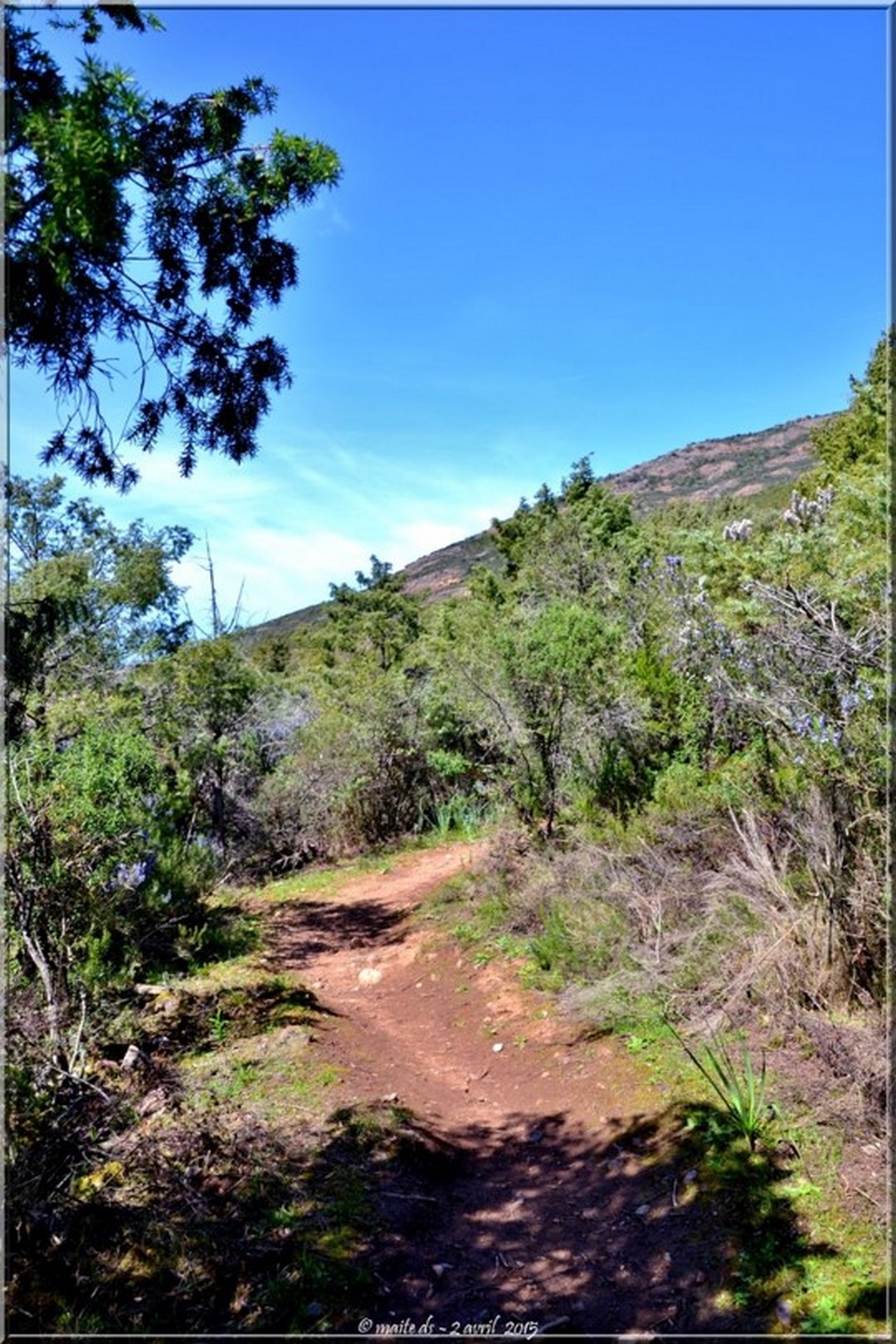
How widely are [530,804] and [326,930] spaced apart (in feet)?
9.41

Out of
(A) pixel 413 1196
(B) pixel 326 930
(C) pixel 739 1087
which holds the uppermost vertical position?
(C) pixel 739 1087

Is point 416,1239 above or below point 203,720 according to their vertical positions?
below

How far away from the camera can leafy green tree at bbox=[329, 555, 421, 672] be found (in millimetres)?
23500

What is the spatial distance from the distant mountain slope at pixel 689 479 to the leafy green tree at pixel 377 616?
67.4 feet

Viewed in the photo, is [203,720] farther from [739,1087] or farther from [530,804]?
[739,1087]

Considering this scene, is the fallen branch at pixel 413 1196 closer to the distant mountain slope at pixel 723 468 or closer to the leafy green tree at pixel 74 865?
the leafy green tree at pixel 74 865

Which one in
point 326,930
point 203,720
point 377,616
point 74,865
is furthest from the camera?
point 377,616

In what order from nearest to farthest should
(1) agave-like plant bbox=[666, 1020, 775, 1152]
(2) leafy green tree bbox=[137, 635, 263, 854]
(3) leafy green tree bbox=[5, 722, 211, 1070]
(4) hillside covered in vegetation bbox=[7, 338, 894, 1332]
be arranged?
(1) agave-like plant bbox=[666, 1020, 775, 1152], (4) hillside covered in vegetation bbox=[7, 338, 894, 1332], (3) leafy green tree bbox=[5, 722, 211, 1070], (2) leafy green tree bbox=[137, 635, 263, 854]

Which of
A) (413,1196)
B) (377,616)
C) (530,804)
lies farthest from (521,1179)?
(377,616)

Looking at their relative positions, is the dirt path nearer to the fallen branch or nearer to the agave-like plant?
Answer: the fallen branch

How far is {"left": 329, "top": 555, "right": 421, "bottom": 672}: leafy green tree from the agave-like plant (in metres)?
17.2

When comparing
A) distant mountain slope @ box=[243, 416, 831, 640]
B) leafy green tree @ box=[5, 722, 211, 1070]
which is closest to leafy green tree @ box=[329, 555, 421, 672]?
leafy green tree @ box=[5, 722, 211, 1070]

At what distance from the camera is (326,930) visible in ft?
30.7

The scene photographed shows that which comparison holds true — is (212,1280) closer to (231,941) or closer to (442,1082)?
(442,1082)
